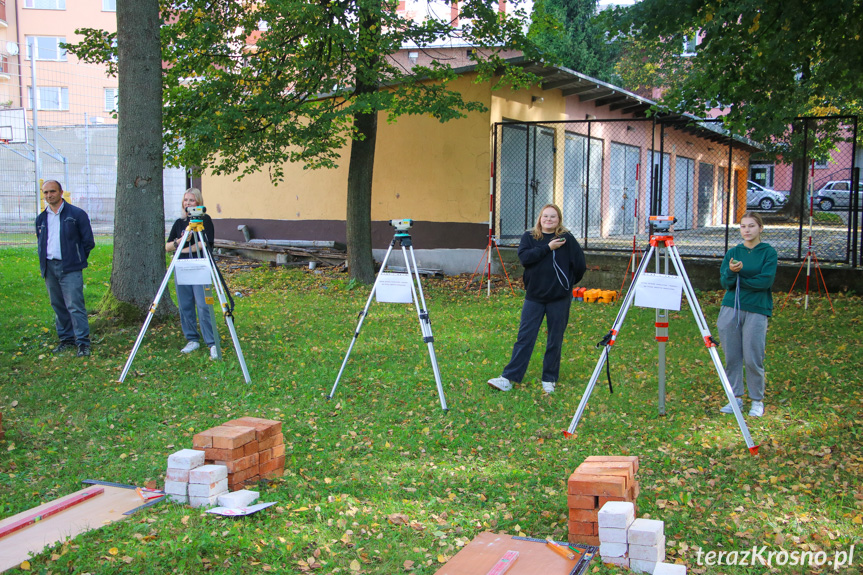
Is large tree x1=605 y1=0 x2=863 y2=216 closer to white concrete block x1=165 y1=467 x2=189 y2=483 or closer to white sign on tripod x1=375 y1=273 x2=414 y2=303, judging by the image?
white sign on tripod x1=375 y1=273 x2=414 y2=303

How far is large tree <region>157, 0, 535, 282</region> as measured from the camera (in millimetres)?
11219

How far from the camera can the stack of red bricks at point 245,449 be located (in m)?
4.46

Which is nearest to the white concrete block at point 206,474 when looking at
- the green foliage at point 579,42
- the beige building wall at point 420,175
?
the beige building wall at point 420,175

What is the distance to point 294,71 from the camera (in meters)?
12.6

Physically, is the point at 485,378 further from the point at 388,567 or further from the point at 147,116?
the point at 147,116

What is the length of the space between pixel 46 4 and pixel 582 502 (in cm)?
4075

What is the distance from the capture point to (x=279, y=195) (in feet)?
60.4

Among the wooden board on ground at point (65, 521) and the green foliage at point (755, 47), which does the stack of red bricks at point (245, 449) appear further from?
the green foliage at point (755, 47)

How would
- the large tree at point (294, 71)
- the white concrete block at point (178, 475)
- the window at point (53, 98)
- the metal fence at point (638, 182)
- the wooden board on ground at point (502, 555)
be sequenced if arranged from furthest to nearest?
the window at point (53, 98)
the metal fence at point (638, 182)
the large tree at point (294, 71)
the white concrete block at point (178, 475)
the wooden board on ground at point (502, 555)

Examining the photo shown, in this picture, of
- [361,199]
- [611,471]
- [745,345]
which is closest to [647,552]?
[611,471]

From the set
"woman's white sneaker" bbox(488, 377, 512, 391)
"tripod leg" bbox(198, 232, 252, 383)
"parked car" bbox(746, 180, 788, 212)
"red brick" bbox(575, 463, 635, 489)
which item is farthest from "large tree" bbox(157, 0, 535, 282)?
"parked car" bbox(746, 180, 788, 212)

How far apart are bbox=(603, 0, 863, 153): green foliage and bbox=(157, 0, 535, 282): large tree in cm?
412

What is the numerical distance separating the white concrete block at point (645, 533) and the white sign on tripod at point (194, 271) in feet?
16.1

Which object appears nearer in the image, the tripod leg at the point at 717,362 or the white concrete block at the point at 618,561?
the white concrete block at the point at 618,561
